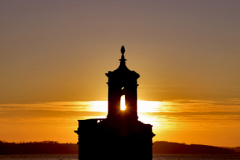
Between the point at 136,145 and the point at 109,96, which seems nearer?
the point at 136,145

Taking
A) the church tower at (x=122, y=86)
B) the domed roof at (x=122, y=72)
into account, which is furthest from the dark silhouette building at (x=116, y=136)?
the domed roof at (x=122, y=72)

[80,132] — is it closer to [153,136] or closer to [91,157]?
[91,157]

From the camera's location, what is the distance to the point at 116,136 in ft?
90.0

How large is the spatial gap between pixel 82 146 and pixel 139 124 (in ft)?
12.2

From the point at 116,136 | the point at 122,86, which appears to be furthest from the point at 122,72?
the point at 116,136

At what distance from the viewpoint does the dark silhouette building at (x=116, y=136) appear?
27.3 m

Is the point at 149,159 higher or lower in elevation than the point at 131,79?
lower

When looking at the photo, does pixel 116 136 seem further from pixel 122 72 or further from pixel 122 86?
pixel 122 72

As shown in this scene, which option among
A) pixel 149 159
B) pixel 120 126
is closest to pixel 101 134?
pixel 120 126

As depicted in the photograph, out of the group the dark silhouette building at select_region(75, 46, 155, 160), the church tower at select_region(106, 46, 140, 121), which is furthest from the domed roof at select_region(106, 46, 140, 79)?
the dark silhouette building at select_region(75, 46, 155, 160)

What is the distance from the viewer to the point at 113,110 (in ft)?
94.9

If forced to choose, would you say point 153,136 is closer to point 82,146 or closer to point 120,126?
point 120,126

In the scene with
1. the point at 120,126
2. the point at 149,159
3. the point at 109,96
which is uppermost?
the point at 109,96

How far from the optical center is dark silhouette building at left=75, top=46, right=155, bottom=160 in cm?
2728
